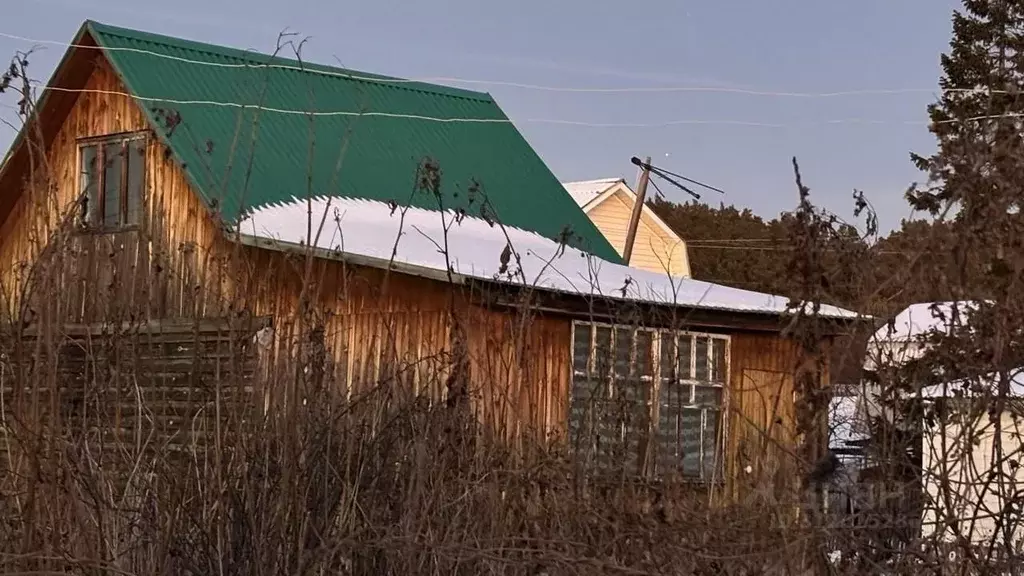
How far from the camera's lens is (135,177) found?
49.0 ft

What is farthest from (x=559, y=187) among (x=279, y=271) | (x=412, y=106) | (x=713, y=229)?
(x=713, y=229)

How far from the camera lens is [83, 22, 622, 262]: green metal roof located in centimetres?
1427

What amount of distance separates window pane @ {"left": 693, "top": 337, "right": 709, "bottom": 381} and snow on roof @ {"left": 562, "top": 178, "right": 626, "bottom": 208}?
17.5m

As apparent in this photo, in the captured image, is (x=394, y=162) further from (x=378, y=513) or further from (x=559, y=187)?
(x=378, y=513)

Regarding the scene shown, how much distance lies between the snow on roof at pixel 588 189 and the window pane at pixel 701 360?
1750 centimetres

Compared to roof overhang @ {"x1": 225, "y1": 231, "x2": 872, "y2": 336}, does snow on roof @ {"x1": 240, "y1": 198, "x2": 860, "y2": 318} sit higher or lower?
higher

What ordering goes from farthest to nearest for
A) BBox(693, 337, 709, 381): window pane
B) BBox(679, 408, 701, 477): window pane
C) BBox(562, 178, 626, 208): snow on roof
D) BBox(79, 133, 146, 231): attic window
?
BBox(562, 178, 626, 208): snow on roof, BBox(79, 133, 146, 231): attic window, BBox(693, 337, 709, 381): window pane, BBox(679, 408, 701, 477): window pane

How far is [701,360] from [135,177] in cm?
663

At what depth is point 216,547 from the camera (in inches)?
173

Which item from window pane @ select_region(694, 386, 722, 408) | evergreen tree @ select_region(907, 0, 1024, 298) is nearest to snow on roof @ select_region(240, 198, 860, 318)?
window pane @ select_region(694, 386, 722, 408)

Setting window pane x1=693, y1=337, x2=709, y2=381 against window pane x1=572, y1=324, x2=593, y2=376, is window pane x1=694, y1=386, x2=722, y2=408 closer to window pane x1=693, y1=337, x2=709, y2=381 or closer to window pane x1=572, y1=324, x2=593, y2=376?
window pane x1=693, y1=337, x2=709, y2=381

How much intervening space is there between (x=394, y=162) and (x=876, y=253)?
511 inches

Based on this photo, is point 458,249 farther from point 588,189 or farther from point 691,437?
point 588,189

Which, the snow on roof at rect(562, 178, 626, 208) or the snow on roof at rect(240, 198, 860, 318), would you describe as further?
the snow on roof at rect(562, 178, 626, 208)
